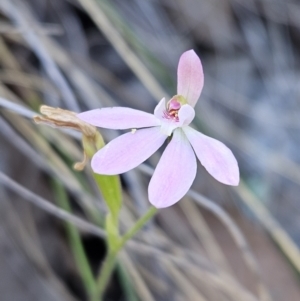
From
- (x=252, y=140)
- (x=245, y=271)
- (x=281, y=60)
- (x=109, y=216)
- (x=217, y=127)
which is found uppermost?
(x=281, y=60)

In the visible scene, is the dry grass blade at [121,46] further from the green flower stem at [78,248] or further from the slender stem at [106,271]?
the slender stem at [106,271]

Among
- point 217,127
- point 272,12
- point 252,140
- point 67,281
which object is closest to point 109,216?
point 67,281

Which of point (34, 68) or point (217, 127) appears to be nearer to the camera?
point (34, 68)

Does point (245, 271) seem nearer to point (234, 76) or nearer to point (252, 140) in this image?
point (252, 140)

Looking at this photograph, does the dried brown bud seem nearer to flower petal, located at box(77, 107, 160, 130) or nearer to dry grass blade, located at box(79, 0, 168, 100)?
flower petal, located at box(77, 107, 160, 130)

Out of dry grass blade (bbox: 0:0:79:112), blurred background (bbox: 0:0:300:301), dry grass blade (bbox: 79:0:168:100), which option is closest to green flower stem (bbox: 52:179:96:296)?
blurred background (bbox: 0:0:300:301)

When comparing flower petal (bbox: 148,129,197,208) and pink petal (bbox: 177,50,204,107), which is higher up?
pink petal (bbox: 177,50,204,107)

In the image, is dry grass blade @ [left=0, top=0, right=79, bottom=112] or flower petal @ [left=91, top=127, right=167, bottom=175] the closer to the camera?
flower petal @ [left=91, top=127, right=167, bottom=175]

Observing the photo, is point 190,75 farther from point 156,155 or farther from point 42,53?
point 156,155
